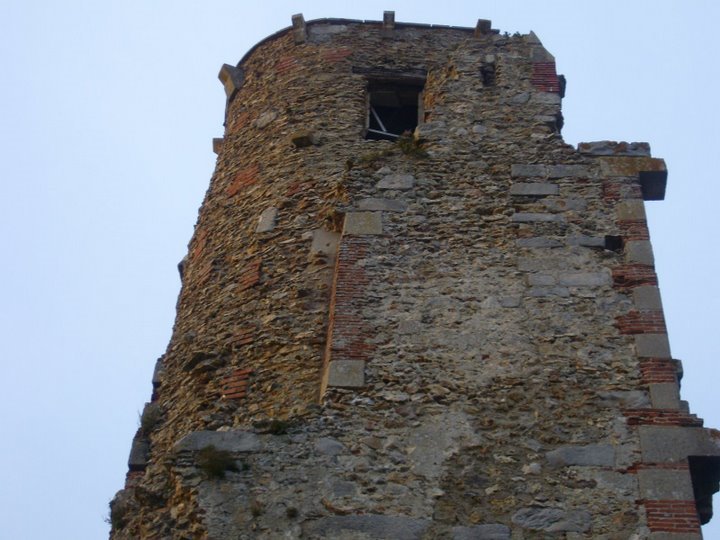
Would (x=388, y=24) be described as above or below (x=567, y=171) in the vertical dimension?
above

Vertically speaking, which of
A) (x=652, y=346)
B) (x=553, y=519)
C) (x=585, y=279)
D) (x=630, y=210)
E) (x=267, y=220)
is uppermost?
(x=267, y=220)

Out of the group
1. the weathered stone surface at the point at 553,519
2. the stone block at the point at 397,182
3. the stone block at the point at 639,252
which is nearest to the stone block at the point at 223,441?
the weathered stone surface at the point at 553,519

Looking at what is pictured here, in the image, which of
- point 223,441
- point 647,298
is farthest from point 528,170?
point 223,441

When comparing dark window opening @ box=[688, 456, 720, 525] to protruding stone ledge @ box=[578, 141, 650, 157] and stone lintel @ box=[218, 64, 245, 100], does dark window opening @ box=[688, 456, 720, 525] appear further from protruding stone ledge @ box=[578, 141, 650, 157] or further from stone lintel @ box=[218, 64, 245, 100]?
stone lintel @ box=[218, 64, 245, 100]

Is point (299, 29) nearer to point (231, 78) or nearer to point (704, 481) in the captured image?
point (231, 78)

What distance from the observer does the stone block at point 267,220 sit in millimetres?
10093

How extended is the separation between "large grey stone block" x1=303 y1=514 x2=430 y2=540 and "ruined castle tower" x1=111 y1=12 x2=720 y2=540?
16 mm

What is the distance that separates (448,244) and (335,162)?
188cm

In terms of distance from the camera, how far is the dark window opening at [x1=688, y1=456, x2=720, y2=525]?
7.63 m

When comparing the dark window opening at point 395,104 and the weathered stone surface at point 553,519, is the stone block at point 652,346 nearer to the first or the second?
the weathered stone surface at point 553,519

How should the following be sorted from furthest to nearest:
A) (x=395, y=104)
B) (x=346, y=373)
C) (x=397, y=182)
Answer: (x=395, y=104) < (x=397, y=182) < (x=346, y=373)

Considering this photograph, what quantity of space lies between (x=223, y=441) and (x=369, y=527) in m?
1.25

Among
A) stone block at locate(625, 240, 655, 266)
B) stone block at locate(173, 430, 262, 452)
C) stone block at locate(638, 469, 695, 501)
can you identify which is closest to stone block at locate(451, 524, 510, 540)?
stone block at locate(638, 469, 695, 501)

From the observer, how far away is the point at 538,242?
907cm
